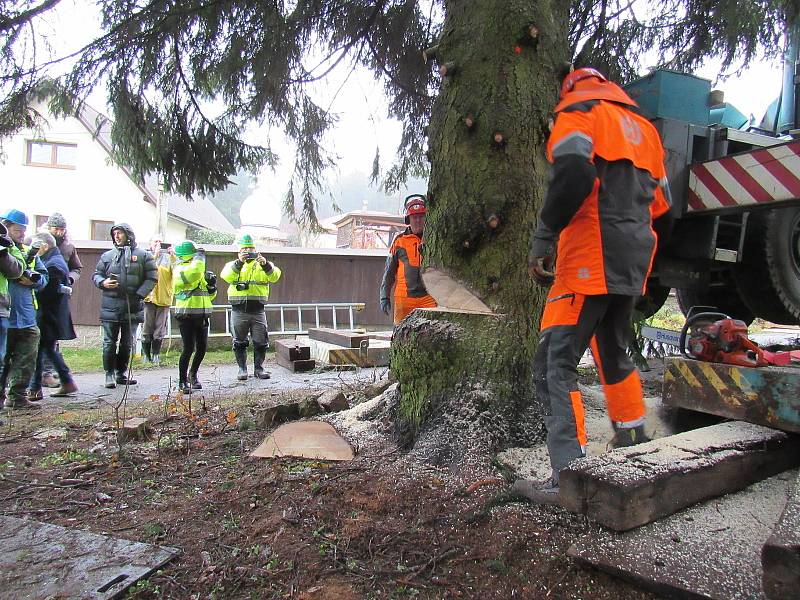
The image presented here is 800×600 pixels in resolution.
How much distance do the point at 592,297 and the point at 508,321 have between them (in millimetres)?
551

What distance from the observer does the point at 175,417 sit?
3.96 meters

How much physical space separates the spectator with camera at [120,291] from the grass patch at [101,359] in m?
1.47

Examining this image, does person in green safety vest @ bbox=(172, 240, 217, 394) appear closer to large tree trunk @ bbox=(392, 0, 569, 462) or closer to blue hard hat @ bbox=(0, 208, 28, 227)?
blue hard hat @ bbox=(0, 208, 28, 227)

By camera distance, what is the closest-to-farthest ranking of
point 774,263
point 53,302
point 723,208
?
point 723,208, point 774,263, point 53,302

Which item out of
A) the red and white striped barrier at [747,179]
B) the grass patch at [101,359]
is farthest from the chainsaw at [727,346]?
the grass patch at [101,359]

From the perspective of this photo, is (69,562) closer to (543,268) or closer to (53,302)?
(543,268)

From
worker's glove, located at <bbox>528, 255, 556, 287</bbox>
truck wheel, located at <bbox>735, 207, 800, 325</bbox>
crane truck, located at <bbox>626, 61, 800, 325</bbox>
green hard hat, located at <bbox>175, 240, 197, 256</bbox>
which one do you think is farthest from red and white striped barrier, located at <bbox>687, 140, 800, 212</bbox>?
green hard hat, located at <bbox>175, 240, 197, 256</bbox>

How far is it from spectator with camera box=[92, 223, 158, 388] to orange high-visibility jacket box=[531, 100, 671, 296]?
5590mm

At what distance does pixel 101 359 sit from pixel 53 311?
3406 mm

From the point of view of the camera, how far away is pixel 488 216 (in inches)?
111

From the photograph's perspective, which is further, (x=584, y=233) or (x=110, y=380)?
(x=110, y=380)

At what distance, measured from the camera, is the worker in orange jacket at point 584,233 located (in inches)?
87.0

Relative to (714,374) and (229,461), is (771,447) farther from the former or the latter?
(229,461)

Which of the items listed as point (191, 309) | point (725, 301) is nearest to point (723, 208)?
point (725, 301)
